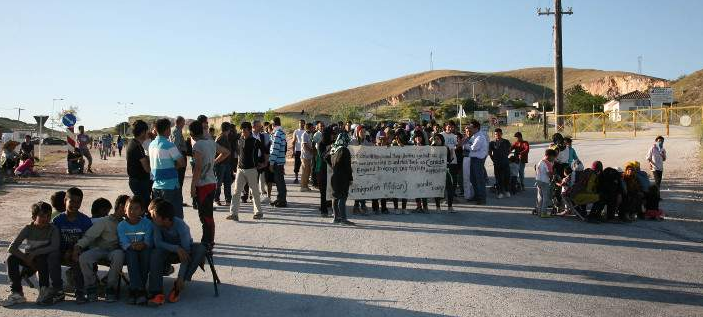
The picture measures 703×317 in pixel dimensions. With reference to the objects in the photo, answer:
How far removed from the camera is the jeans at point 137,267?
6742 mm

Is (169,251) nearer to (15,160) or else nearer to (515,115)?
(15,160)

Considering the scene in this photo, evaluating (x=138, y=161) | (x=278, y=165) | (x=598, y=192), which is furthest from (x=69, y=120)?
(x=598, y=192)

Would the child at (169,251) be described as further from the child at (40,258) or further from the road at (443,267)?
the child at (40,258)

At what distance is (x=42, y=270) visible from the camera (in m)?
6.78

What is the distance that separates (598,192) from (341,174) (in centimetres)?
505

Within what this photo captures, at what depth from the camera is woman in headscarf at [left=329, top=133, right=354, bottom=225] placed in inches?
456

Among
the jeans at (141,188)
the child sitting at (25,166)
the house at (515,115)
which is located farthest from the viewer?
the house at (515,115)

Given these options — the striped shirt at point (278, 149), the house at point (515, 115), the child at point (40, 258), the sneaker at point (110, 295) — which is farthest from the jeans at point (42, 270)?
the house at point (515, 115)

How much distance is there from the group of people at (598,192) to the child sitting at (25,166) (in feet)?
58.8

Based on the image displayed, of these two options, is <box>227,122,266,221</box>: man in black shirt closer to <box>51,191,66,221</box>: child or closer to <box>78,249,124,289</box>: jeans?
<box>51,191,66,221</box>: child

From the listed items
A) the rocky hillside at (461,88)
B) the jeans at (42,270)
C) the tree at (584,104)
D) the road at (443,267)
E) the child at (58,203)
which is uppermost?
the rocky hillside at (461,88)

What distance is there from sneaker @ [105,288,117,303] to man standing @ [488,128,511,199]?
35.3 ft

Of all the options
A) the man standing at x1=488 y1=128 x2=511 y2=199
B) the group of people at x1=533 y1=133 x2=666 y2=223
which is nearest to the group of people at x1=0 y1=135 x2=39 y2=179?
the man standing at x1=488 y1=128 x2=511 y2=199

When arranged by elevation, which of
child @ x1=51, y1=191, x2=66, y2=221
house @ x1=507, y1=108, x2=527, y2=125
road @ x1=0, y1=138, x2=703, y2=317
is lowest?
road @ x1=0, y1=138, x2=703, y2=317
